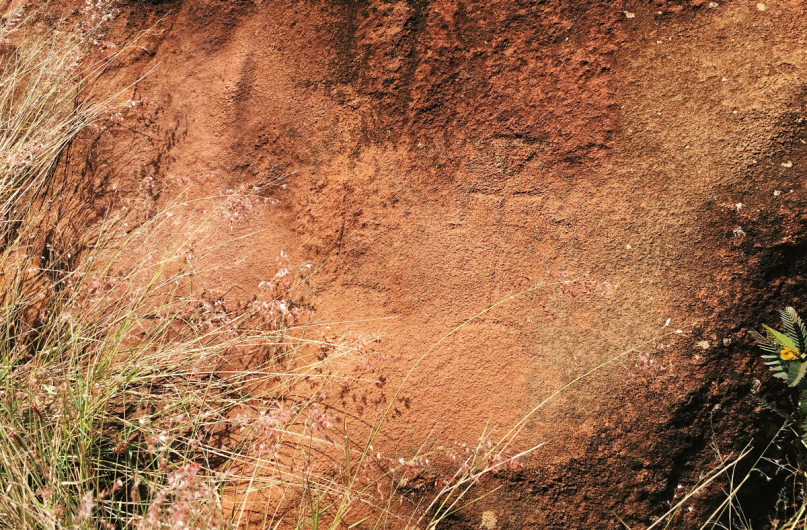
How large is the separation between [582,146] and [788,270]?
986 millimetres

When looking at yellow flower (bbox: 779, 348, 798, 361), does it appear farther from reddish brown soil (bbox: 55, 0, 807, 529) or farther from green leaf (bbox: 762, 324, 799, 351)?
reddish brown soil (bbox: 55, 0, 807, 529)

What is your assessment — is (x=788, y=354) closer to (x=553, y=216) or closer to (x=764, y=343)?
(x=764, y=343)

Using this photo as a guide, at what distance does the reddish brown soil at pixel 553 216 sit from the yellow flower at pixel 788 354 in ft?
0.46

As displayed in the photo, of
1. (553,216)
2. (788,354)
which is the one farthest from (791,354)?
(553,216)

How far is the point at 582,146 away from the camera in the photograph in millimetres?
2211

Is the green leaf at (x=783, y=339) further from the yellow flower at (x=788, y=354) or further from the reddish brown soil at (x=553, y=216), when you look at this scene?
the reddish brown soil at (x=553, y=216)

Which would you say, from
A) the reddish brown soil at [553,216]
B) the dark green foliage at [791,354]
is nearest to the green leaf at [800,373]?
the dark green foliage at [791,354]

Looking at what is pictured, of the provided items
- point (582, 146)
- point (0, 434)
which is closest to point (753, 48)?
point (582, 146)

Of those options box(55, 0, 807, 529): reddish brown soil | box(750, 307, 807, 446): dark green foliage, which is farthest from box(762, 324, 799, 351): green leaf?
box(55, 0, 807, 529): reddish brown soil

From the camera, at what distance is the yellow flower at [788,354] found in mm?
1883

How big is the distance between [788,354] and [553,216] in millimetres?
1045

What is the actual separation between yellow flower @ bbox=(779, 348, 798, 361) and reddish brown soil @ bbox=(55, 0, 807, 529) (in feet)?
0.46

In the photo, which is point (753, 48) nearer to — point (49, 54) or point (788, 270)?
point (788, 270)

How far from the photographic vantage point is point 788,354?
1.89 metres
